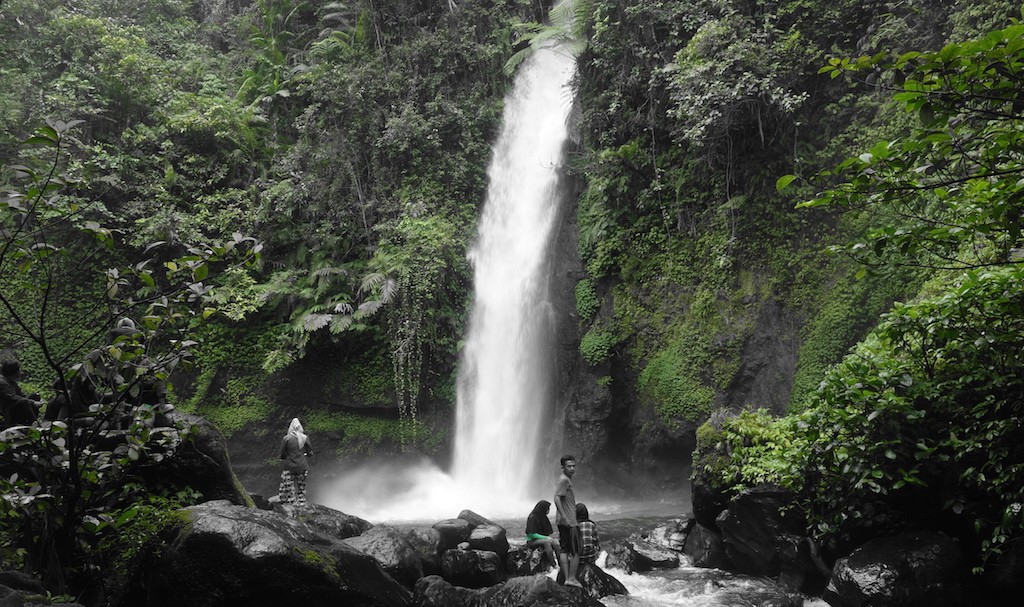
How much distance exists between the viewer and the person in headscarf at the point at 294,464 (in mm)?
11305

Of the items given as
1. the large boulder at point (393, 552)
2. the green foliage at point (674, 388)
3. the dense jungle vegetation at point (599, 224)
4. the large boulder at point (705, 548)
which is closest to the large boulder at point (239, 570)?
the dense jungle vegetation at point (599, 224)

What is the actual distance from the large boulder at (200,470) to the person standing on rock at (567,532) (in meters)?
3.81

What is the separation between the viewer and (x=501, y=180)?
715 inches

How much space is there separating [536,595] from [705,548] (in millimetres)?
3262

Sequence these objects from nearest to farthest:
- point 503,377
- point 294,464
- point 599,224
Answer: point 294,464 < point 599,224 < point 503,377

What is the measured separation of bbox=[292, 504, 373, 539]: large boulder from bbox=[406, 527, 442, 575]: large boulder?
2.68ft

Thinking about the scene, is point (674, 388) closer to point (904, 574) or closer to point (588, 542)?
point (588, 542)

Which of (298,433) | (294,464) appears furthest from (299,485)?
(298,433)

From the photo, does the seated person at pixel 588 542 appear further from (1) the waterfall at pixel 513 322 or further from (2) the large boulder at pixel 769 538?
(1) the waterfall at pixel 513 322

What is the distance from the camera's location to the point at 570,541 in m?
7.26

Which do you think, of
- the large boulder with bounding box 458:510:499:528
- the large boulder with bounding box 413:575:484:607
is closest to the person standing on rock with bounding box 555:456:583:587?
the large boulder with bounding box 413:575:484:607

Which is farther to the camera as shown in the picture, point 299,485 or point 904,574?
point 299,485

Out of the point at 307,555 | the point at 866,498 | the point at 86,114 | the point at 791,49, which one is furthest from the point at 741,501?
the point at 86,114

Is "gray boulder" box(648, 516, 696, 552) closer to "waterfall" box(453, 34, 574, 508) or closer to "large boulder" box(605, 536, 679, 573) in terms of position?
"large boulder" box(605, 536, 679, 573)
